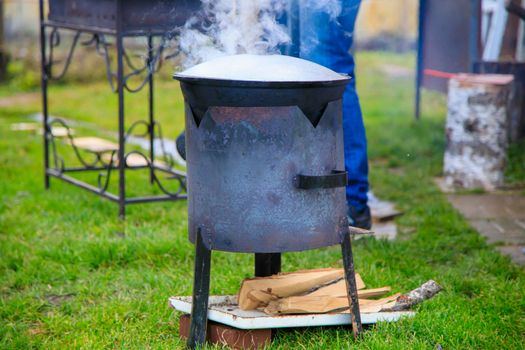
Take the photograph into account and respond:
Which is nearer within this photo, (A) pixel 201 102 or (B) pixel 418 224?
(A) pixel 201 102

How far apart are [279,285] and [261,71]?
921 mm

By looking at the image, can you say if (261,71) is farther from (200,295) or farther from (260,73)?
(200,295)

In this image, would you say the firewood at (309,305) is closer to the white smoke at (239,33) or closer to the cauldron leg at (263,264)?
the cauldron leg at (263,264)

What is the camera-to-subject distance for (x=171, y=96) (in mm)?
11211

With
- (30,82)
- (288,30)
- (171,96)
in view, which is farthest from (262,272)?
(30,82)

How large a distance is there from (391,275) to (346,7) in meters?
1.47

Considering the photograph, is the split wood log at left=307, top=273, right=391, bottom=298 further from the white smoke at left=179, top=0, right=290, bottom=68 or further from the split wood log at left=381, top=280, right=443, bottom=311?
the white smoke at left=179, top=0, right=290, bottom=68

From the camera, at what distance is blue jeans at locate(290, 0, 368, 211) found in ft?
13.5

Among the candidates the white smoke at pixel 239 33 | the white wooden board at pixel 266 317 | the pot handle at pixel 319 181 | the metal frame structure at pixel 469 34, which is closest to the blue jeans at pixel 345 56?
the white smoke at pixel 239 33

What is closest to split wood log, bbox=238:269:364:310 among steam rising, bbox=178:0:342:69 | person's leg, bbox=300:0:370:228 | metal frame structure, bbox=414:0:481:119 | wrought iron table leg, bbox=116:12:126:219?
steam rising, bbox=178:0:342:69

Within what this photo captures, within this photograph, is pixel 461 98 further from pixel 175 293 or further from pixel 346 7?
pixel 175 293

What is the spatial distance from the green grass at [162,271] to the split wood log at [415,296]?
45 millimetres

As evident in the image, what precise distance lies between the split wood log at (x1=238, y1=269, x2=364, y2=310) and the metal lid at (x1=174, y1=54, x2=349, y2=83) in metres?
0.89

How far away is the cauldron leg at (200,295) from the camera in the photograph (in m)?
2.76
